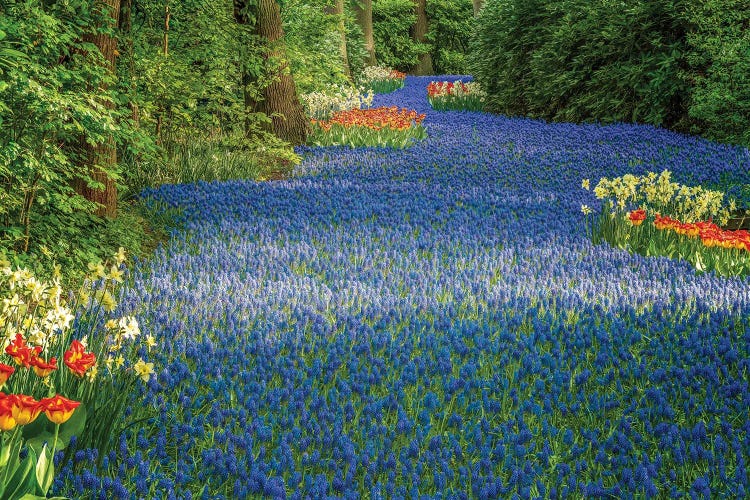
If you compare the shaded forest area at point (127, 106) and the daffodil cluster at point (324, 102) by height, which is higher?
the shaded forest area at point (127, 106)

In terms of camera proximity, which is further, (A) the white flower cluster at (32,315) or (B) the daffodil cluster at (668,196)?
(B) the daffodil cluster at (668,196)

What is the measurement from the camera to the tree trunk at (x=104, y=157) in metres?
6.71

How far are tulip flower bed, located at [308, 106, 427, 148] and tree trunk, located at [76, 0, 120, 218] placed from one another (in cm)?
627

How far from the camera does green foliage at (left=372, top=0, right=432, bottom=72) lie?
118 ft

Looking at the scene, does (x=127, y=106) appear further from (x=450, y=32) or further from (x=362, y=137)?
(x=450, y=32)

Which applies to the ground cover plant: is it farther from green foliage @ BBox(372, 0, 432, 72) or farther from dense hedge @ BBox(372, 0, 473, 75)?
dense hedge @ BBox(372, 0, 473, 75)

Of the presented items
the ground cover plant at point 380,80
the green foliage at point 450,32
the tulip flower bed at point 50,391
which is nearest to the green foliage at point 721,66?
the tulip flower bed at point 50,391

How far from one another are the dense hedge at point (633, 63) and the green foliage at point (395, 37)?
1899cm

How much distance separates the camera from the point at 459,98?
20688mm

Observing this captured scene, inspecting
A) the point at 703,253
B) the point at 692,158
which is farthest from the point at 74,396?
the point at 692,158

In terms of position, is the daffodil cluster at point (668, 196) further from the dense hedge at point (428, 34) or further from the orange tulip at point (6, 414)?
the dense hedge at point (428, 34)

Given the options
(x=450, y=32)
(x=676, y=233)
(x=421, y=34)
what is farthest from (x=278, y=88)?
(x=450, y=32)

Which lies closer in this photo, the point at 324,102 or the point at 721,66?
the point at 721,66

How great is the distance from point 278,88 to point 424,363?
8.57 metres
